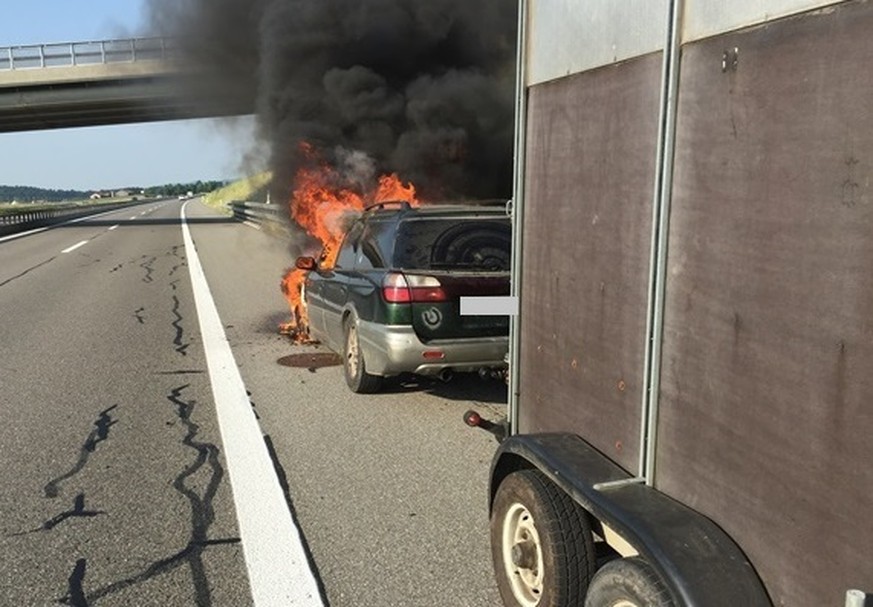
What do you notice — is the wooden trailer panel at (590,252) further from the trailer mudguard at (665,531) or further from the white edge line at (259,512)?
the white edge line at (259,512)

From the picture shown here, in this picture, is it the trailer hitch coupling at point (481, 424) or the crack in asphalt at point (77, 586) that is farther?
the trailer hitch coupling at point (481, 424)

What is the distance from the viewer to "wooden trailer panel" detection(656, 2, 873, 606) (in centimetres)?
160

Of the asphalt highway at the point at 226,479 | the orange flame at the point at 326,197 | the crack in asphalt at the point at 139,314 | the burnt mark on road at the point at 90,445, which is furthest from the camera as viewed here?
the orange flame at the point at 326,197

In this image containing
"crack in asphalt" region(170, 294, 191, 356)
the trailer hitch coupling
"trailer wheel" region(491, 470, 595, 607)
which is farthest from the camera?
"crack in asphalt" region(170, 294, 191, 356)

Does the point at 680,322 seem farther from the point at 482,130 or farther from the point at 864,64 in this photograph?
the point at 482,130

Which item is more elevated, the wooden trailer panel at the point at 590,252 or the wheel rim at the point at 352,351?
the wooden trailer panel at the point at 590,252

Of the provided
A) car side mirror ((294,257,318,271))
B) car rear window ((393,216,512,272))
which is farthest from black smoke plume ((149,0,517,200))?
car rear window ((393,216,512,272))

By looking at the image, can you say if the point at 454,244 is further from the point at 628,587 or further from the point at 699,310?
the point at 628,587

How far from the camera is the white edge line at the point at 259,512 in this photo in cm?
326

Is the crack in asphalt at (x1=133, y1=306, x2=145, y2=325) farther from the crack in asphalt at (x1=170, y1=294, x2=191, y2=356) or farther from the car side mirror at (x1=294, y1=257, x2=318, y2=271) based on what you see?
the car side mirror at (x1=294, y1=257, x2=318, y2=271)

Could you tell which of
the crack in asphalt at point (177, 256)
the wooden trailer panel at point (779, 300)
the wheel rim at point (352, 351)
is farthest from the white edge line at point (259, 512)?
the crack in asphalt at point (177, 256)

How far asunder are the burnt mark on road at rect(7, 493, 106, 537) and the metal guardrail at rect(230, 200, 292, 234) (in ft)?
49.1

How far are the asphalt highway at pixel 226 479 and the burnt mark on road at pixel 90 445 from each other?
0.02m

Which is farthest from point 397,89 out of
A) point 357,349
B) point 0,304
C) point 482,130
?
point 357,349
